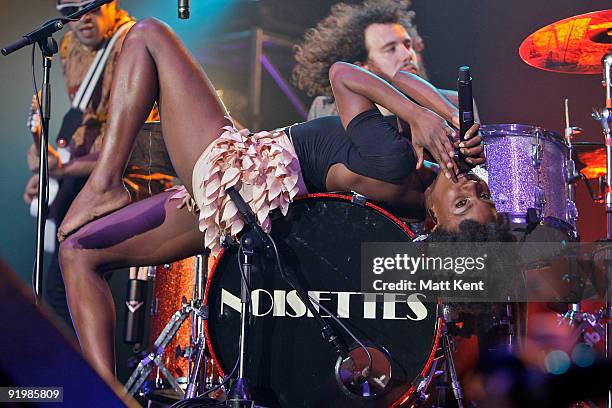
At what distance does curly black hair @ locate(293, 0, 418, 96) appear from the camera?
3.37 m

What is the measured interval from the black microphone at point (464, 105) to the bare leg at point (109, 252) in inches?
36.9

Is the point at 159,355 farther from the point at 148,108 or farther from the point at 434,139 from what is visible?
the point at 434,139

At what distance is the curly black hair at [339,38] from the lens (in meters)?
3.37

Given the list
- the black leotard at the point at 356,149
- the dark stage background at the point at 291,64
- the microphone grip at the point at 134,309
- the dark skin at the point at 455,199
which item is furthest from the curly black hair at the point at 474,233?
the microphone grip at the point at 134,309

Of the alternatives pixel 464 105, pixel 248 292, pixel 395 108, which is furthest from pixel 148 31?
pixel 464 105

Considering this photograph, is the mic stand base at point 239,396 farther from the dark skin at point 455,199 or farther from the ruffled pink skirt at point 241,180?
the dark skin at point 455,199

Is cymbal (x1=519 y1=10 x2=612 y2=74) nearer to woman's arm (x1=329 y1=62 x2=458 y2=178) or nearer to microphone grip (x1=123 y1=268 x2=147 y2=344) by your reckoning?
woman's arm (x1=329 y1=62 x2=458 y2=178)

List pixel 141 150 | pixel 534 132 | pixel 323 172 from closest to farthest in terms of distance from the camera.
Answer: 1. pixel 323 172
2. pixel 534 132
3. pixel 141 150

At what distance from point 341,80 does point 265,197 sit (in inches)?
22.9

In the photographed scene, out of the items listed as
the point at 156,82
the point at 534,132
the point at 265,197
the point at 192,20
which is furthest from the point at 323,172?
the point at 192,20

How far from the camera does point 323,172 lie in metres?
2.42

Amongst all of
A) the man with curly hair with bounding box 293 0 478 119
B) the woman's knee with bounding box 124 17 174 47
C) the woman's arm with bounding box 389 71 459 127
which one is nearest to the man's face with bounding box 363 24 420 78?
the man with curly hair with bounding box 293 0 478 119

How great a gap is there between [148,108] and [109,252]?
0.52 m

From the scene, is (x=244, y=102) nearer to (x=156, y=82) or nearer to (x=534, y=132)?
(x=156, y=82)
